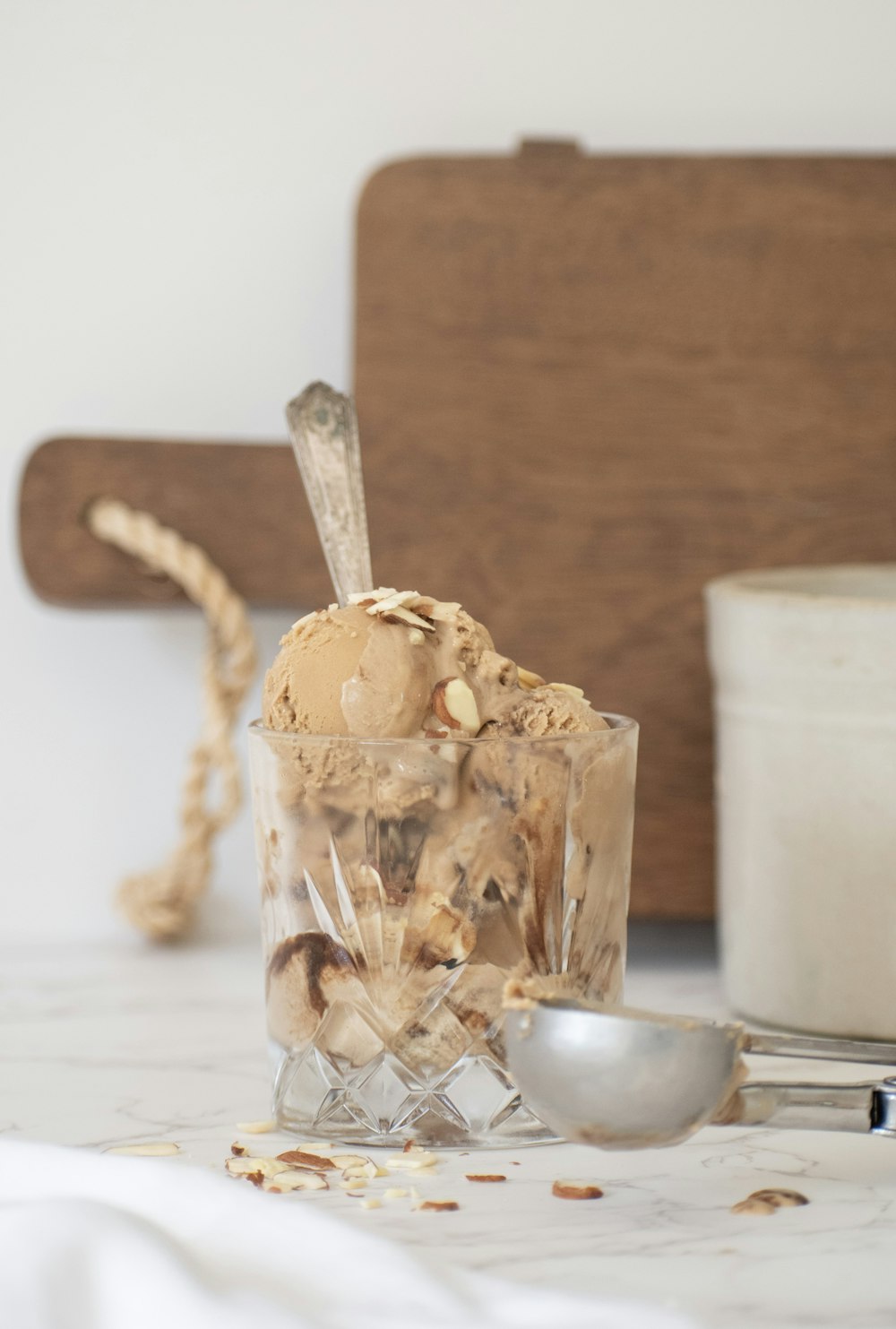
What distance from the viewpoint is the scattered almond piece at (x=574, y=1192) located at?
1.55 feet

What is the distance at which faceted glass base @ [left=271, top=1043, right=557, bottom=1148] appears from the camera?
0.51 metres

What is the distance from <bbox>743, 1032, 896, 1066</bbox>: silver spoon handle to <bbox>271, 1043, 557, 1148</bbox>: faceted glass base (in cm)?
9

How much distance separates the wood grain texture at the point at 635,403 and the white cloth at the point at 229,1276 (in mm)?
417

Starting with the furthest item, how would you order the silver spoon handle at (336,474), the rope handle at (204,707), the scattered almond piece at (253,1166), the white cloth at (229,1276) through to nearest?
the rope handle at (204,707)
the silver spoon handle at (336,474)
the scattered almond piece at (253,1166)
the white cloth at (229,1276)

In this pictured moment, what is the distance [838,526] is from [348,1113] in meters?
0.46

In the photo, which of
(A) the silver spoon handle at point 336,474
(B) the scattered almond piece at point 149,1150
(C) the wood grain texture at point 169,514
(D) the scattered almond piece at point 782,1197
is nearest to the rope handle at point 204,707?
(C) the wood grain texture at point 169,514

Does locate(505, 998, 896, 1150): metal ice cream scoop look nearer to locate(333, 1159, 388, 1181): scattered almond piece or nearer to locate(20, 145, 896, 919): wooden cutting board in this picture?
locate(333, 1159, 388, 1181): scattered almond piece

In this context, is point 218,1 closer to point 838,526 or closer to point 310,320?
point 310,320

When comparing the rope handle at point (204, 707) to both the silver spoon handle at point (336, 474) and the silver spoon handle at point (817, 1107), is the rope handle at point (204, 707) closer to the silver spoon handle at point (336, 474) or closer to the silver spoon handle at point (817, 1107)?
the silver spoon handle at point (336, 474)

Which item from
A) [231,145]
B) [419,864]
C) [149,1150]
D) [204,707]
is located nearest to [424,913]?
[419,864]

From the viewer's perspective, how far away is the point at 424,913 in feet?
1.63

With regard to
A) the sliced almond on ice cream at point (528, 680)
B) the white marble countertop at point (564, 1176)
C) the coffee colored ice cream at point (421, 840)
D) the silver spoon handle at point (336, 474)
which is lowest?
the white marble countertop at point (564, 1176)

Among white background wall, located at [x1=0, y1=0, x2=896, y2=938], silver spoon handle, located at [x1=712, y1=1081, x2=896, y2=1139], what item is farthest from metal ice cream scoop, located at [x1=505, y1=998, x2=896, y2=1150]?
white background wall, located at [x1=0, y1=0, x2=896, y2=938]

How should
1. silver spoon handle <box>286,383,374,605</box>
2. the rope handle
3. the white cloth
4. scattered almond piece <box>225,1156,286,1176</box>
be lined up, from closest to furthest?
the white cloth
scattered almond piece <box>225,1156,286,1176</box>
silver spoon handle <box>286,383,374,605</box>
the rope handle
